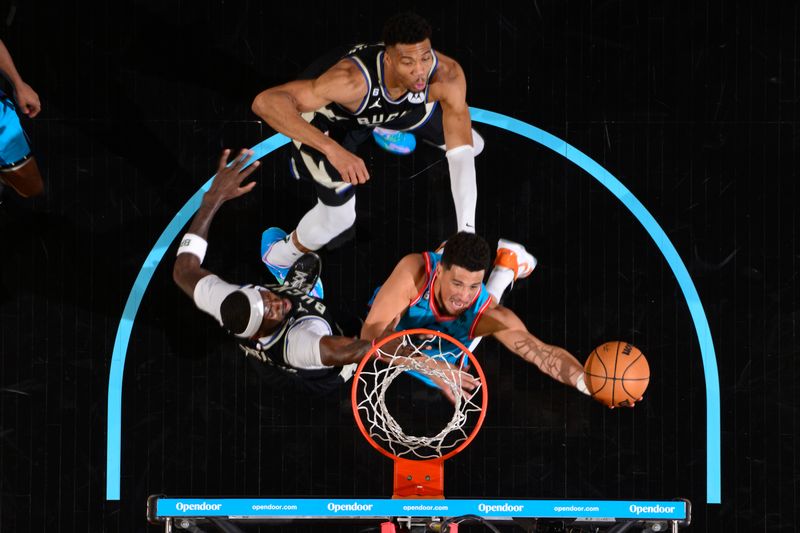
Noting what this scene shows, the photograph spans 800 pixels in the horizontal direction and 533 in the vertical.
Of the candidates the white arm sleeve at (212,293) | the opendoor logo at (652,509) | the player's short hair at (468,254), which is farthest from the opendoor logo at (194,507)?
the opendoor logo at (652,509)

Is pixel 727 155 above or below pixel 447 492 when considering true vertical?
above

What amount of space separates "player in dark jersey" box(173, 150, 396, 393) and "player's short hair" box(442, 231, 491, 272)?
76 centimetres

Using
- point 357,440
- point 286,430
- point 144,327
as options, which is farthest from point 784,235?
point 144,327

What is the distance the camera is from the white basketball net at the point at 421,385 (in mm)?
5078

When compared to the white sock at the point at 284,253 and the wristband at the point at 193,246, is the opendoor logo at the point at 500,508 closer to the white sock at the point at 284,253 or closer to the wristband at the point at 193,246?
the white sock at the point at 284,253

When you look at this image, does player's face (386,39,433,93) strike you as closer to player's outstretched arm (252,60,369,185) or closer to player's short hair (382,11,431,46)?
player's short hair (382,11,431,46)

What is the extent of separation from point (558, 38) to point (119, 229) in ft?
10.9

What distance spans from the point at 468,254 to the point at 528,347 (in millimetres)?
968

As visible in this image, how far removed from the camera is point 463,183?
5625mm

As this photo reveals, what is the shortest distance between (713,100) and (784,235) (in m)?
1.06

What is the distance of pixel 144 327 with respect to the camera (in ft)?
18.4

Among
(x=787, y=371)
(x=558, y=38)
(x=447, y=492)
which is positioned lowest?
(x=447, y=492)

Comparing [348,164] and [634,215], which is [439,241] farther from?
[634,215]

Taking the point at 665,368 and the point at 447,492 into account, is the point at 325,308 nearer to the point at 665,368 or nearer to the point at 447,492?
the point at 447,492
